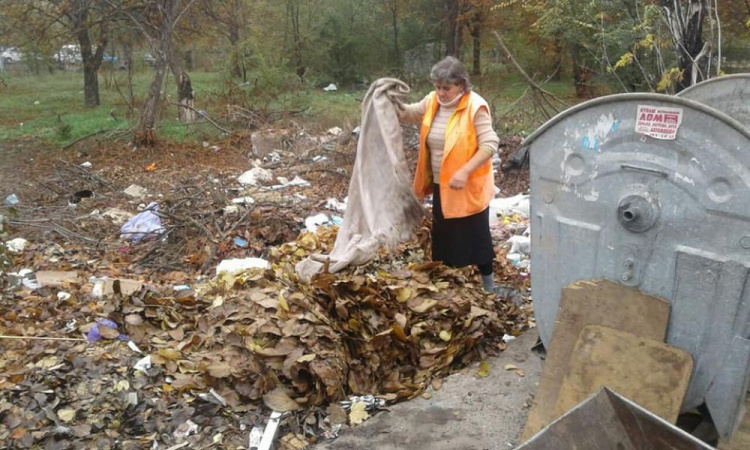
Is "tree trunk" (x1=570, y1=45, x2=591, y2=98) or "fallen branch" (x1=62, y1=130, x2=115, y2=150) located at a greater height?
"tree trunk" (x1=570, y1=45, x2=591, y2=98)

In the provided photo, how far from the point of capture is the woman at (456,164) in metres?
3.89

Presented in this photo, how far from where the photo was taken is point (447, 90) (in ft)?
12.8

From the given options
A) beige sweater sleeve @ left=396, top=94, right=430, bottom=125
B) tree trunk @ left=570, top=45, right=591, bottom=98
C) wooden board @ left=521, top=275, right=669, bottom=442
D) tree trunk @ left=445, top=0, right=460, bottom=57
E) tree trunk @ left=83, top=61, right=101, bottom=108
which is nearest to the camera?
wooden board @ left=521, top=275, right=669, bottom=442

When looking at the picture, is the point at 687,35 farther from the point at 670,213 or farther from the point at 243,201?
the point at 243,201

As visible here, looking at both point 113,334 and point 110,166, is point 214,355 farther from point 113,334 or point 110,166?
point 110,166

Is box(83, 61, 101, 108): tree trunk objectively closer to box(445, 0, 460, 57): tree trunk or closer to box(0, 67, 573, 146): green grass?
box(0, 67, 573, 146): green grass

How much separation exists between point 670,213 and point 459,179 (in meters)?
1.47

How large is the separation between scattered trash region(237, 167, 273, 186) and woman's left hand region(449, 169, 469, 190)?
5266 millimetres

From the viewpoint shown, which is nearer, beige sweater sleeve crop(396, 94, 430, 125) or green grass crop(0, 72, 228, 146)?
beige sweater sleeve crop(396, 94, 430, 125)

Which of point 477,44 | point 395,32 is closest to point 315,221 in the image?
point 395,32

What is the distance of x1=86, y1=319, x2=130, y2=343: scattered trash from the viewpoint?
3667 mm

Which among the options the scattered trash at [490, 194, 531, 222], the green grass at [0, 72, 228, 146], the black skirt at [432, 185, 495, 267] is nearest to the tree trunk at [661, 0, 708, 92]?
the scattered trash at [490, 194, 531, 222]

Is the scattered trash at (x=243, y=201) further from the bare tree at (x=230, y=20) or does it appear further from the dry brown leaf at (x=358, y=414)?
the bare tree at (x=230, y=20)

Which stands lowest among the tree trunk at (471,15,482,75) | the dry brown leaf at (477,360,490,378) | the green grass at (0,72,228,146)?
the dry brown leaf at (477,360,490,378)
